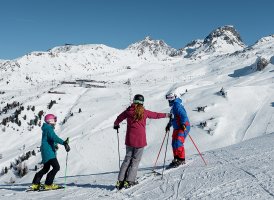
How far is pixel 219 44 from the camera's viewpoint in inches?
5217

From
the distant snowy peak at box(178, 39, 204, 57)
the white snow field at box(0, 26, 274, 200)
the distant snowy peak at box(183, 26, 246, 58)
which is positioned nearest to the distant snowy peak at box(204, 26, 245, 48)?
the distant snowy peak at box(183, 26, 246, 58)

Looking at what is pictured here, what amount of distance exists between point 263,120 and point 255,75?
15.7m

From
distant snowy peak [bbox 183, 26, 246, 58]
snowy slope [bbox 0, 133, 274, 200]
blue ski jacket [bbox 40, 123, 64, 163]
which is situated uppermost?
distant snowy peak [bbox 183, 26, 246, 58]

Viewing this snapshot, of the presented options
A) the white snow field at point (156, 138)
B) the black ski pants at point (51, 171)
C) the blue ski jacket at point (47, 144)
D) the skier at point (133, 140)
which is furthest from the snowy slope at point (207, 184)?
the blue ski jacket at point (47, 144)

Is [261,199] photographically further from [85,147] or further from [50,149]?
[85,147]

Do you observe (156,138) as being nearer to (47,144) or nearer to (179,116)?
(179,116)

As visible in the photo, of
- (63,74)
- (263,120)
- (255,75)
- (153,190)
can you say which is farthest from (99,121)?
(63,74)

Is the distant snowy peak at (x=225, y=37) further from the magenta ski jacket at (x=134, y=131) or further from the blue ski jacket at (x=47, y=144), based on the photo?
the magenta ski jacket at (x=134, y=131)

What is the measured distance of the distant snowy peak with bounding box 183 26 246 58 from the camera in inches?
4777

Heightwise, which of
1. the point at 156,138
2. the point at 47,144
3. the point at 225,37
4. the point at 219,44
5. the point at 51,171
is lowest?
the point at 156,138

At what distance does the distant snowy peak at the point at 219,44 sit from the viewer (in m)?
121

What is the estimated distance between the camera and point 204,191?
6.58 metres

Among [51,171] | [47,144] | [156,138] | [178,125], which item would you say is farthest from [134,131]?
[156,138]

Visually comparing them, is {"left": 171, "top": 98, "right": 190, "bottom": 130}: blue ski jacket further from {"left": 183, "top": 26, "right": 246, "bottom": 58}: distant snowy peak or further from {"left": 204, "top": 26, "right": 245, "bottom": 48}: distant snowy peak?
{"left": 204, "top": 26, "right": 245, "bottom": 48}: distant snowy peak
